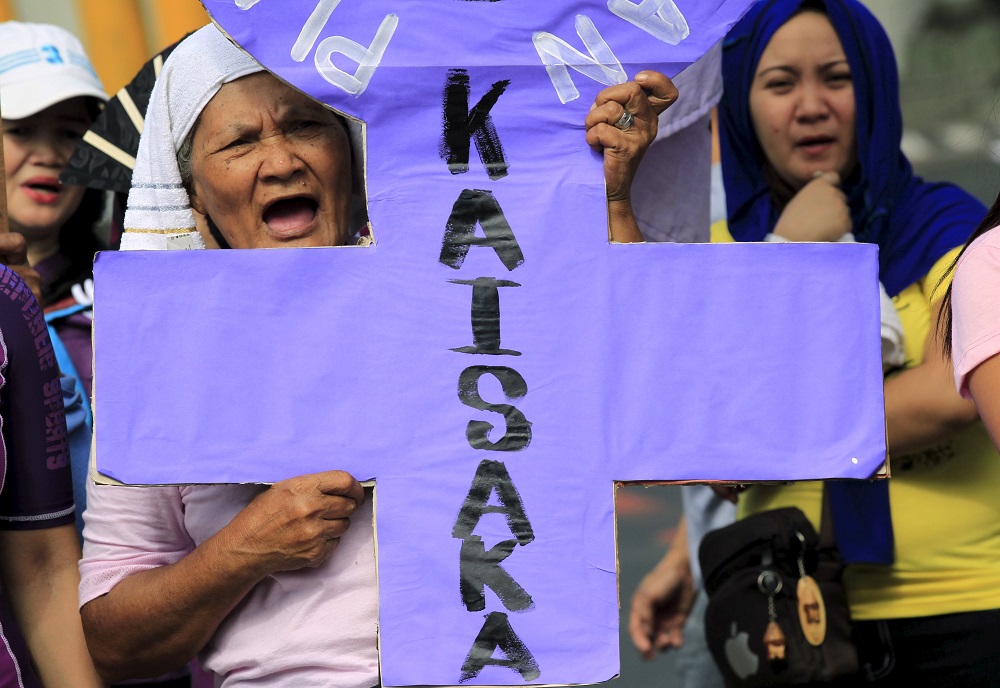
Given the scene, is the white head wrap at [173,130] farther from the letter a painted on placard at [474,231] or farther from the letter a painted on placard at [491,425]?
the letter a painted on placard at [491,425]

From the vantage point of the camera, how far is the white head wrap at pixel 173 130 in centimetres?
172

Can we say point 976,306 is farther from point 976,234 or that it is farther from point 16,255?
point 16,255

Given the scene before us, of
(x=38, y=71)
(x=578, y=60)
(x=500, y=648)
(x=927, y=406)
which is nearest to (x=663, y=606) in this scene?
(x=927, y=406)

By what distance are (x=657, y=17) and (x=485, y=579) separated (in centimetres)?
73

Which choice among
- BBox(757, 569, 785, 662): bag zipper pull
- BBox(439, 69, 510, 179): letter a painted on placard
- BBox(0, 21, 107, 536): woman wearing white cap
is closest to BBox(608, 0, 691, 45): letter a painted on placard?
BBox(439, 69, 510, 179): letter a painted on placard

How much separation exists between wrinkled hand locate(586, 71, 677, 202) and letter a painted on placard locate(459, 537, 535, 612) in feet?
1.59

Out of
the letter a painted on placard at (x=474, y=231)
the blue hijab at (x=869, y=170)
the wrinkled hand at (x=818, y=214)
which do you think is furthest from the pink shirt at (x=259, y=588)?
the blue hijab at (x=869, y=170)

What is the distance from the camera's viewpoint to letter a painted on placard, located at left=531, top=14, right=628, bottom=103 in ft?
5.15

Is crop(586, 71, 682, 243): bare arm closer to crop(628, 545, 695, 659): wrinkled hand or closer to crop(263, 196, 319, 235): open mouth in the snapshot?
crop(263, 196, 319, 235): open mouth

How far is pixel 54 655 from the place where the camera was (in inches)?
67.2

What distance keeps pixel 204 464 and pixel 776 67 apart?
1.44 m

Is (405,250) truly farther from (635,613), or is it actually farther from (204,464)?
(635,613)

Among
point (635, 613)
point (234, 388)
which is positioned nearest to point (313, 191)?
point (234, 388)

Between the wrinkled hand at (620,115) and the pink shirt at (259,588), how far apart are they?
0.54 metres
